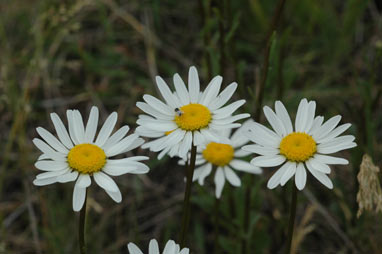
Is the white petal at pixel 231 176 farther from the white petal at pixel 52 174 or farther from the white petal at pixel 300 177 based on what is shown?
the white petal at pixel 52 174

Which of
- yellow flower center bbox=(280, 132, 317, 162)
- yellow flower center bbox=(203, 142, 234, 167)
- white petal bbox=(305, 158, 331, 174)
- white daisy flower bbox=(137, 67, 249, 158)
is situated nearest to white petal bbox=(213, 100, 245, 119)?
white daisy flower bbox=(137, 67, 249, 158)

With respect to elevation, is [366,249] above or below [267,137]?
below

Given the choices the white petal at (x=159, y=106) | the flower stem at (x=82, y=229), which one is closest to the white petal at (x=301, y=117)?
the white petal at (x=159, y=106)

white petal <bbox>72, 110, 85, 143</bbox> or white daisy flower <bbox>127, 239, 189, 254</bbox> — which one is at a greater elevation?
white petal <bbox>72, 110, 85, 143</bbox>

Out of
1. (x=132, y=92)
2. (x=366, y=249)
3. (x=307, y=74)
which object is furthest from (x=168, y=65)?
(x=366, y=249)

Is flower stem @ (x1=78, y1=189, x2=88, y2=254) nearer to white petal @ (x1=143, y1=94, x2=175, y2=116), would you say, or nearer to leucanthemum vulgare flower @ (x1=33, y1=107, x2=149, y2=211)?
leucanthemum vulgare flower @ (x1=33, y1=107, x2=149, y2=211)

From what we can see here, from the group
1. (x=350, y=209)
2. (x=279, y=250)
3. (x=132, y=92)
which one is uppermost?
(x=132, y=92)

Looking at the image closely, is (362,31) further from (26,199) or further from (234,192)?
(26,199)

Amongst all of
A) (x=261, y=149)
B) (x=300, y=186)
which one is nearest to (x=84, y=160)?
(x=261, y=149)
